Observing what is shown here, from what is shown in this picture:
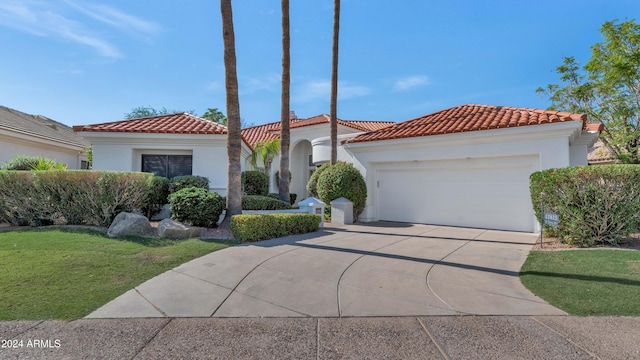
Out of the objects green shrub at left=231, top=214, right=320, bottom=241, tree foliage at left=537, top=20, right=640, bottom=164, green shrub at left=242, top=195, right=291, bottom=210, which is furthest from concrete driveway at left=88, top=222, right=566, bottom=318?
tree foliage at left=537, top=20, right=640, bottom=164

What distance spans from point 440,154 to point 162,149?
11407 millimetres

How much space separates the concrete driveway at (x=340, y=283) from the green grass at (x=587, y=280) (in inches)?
10.6

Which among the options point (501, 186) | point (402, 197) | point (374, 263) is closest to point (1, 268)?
point (374, 263)

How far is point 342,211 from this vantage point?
42.7 feet

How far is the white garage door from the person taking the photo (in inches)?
420

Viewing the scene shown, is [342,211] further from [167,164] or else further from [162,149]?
[162,149]

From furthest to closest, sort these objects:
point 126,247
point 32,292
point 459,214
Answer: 1. point 459,214
2. point 126,247
3. point 32,292

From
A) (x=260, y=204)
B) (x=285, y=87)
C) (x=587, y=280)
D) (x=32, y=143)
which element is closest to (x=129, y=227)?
(x=260, y=204)

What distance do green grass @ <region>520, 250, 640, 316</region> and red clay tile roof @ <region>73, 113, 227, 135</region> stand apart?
1111cm

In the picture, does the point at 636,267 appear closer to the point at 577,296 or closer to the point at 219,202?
the point at 577,296

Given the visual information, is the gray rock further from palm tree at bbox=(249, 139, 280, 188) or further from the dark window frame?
palm tree at bbox=(249, 139, 280, 188)

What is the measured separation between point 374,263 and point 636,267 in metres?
4.71

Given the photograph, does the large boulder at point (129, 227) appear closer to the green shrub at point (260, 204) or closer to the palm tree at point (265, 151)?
the green shrub at point (260, 204)

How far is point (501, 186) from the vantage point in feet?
36.2
